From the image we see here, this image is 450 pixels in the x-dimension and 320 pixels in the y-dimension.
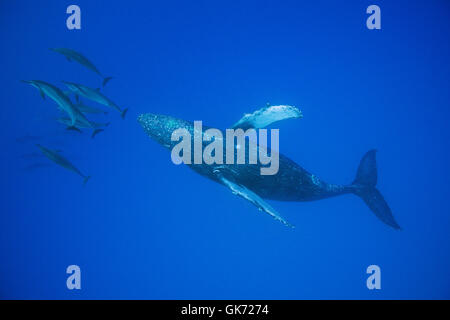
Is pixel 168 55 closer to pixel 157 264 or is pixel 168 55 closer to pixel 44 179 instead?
pixel 44 179

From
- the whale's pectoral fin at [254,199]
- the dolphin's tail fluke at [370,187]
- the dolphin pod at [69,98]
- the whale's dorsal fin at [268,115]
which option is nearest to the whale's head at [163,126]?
the whale's dorsal fin at [268,115]

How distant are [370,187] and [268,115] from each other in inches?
196

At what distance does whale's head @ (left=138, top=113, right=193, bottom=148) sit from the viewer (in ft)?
16.7

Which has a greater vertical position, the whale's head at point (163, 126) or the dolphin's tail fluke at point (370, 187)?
the whale's head at point (163, 126)

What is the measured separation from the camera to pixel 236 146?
5.24 meters

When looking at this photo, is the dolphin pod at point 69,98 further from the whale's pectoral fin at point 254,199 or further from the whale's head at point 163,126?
the whale's pectoral fin at point 254,199

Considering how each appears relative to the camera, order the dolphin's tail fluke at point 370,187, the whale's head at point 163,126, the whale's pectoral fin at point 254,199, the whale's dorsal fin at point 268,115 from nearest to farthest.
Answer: the whale's pectoral fin at point 254,199
the whale's dorsal fin at point 268,115
the whale's head at point 163,126
the dolphin's tail fluke at point 370,187

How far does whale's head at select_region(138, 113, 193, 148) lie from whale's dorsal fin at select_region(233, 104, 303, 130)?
3.30 ft

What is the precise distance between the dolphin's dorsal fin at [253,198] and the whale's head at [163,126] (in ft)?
3.32

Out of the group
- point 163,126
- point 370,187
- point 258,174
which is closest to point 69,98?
point 163,126

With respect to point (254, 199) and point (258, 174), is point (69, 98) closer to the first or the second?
point (258, 174)

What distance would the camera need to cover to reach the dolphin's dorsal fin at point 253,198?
170 inches

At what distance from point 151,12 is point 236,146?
10754 millimetres
